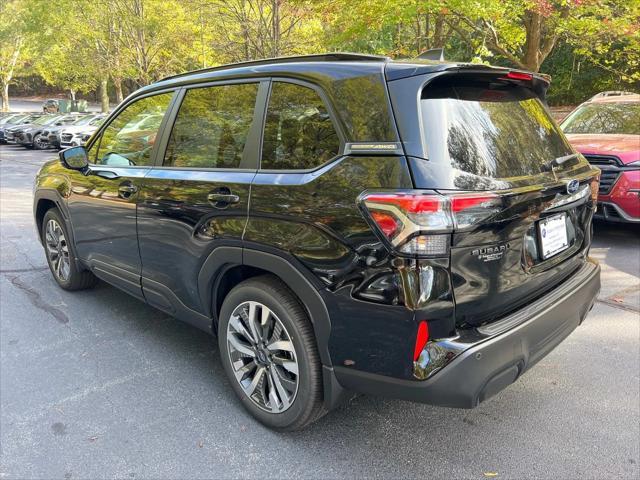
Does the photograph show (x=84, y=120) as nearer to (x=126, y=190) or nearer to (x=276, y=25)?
(x=276, y=25)

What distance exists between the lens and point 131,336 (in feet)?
12.6

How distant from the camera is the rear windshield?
84.7 inches

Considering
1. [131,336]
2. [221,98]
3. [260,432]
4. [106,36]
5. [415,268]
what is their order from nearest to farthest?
[415,268] → [260,432] → [221,98] → [131,336] → [106,36]

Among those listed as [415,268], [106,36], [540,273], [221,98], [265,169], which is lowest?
[540,273]

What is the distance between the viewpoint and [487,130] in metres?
2.35

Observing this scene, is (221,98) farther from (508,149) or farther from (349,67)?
(508,149)

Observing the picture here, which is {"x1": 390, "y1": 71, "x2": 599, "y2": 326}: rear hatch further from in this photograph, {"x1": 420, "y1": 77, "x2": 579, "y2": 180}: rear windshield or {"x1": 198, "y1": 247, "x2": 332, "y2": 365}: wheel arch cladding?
{"x1": 198, "y1": 247, "x2": 332, "y2": 365}: wheel arch cladding

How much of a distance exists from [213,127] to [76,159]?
1582 millimetres

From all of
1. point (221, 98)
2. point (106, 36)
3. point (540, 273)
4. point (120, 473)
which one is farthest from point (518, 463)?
point (106, 36)

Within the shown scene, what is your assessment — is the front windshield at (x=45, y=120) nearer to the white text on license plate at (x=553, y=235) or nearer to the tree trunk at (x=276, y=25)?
the tree trunk at (x=276, y=25)

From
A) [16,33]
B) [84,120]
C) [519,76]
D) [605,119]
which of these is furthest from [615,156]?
[16,33]

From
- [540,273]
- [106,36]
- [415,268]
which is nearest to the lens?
[415,268]

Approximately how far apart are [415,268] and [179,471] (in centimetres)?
149

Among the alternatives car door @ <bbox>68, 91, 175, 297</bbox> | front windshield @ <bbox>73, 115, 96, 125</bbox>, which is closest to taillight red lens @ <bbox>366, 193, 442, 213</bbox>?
car door @ <bbox>68, 91, 175, 297</bbox>
